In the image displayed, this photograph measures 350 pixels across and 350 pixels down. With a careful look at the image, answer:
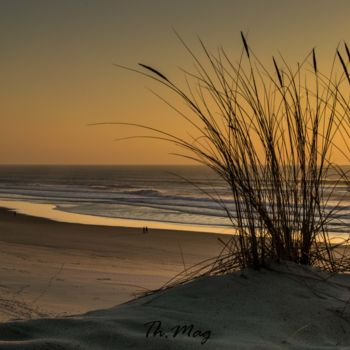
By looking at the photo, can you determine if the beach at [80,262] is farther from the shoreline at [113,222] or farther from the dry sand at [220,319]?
the shoreline at [113,222]

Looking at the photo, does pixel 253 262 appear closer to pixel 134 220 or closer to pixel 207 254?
pixel 207 254

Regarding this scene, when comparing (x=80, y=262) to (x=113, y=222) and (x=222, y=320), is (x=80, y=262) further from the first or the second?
(x=113, y=222)

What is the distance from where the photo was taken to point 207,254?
10711 millimetres

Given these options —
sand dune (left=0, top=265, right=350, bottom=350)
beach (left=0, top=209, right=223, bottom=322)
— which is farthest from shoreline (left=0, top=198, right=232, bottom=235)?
sand dune (left=0, top=265, right=350, bottom=350)

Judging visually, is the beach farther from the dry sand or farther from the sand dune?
the sand dune

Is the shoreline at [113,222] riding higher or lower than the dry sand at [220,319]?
lower

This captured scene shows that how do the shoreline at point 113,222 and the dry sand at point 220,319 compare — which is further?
the shoreline at point 113,222

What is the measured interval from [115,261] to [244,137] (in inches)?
267

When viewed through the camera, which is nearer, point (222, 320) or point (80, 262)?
point (222, 320)

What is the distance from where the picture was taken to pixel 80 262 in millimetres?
8461

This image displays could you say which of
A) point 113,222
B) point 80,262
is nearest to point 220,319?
point 80,262

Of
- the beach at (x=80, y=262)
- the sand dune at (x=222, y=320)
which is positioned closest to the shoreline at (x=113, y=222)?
the beach at (x=80, y=262)

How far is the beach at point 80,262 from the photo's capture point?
434 cm

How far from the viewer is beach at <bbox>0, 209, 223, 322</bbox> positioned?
4.34m
